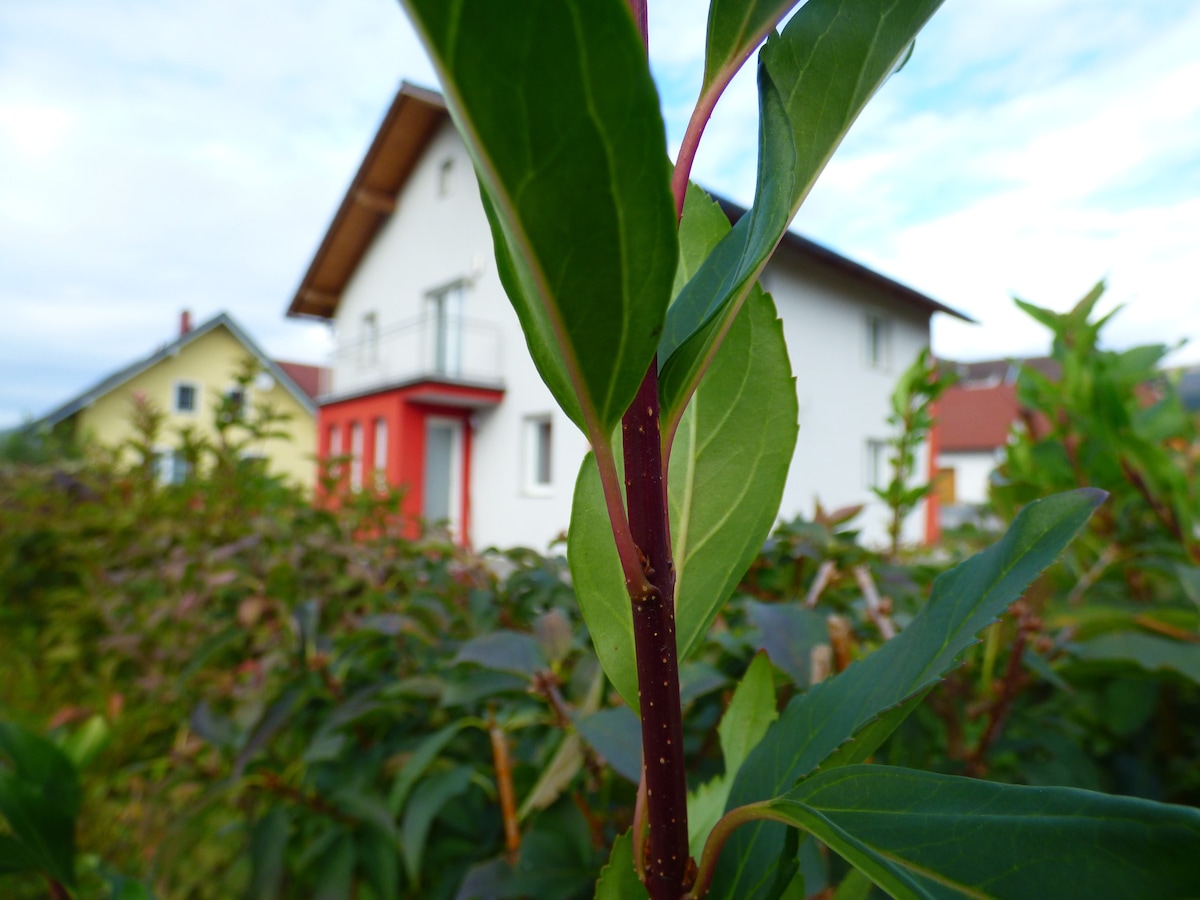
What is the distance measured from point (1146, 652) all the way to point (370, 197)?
16555 mm

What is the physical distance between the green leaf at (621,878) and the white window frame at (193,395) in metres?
25.5

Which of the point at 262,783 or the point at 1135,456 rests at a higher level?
the point at 1135,456

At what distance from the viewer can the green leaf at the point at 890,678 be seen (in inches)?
12.6

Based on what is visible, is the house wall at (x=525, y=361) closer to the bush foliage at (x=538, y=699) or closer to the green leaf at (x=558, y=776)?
the bush foliage at (x=538, y=699)

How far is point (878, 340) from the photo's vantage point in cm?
1512

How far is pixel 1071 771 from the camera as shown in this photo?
0.86 metres

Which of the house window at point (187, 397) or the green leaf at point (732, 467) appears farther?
the house window at point (187, 397)

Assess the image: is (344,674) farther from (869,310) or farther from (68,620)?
(869,310)

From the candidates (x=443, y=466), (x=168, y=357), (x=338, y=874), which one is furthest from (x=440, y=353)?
(x=338, y=874)

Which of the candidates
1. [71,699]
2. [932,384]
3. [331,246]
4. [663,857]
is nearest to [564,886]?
[663,857]

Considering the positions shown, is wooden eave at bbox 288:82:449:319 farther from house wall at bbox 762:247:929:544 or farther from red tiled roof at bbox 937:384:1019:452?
red tiled roof at bbox 937:384:1019:452

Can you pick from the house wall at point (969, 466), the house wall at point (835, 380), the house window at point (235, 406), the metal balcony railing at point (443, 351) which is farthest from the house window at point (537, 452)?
the house wall at point (969, 466)

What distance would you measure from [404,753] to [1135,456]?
122 centimetres

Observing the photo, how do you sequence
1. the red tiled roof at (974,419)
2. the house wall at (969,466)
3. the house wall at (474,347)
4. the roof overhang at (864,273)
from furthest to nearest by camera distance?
the red tiled roof at (974,419)
the house wall at (969,466)
the house wall at (474,347)
the roof overhang at (864,273)
